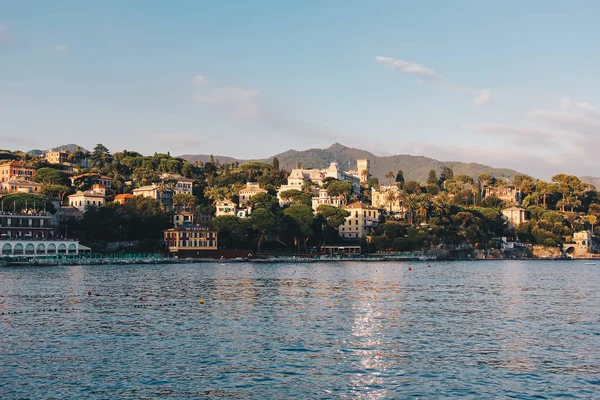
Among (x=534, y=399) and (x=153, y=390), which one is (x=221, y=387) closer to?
(x=153, y=390)

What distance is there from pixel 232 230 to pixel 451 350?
132027 millimetres

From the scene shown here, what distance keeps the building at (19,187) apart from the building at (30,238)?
41309 mm

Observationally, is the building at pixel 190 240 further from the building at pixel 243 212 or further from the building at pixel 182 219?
the building at pixel 243 212

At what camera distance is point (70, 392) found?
91.1 feet

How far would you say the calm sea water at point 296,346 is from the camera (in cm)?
2897

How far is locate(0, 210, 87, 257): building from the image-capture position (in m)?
141

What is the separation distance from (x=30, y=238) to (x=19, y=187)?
50.2m

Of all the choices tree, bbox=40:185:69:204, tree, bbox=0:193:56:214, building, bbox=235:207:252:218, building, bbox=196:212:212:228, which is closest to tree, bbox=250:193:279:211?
building, bbox=235:207:252:218

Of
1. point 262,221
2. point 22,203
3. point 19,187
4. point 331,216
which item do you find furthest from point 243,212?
point 19,187

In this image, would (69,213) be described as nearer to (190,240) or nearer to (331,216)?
(190,240)

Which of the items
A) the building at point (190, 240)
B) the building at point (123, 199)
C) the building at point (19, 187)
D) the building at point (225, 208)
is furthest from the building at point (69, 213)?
the building at point (225, 208)

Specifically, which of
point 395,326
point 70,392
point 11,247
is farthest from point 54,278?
point 70,392

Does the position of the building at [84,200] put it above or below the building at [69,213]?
above

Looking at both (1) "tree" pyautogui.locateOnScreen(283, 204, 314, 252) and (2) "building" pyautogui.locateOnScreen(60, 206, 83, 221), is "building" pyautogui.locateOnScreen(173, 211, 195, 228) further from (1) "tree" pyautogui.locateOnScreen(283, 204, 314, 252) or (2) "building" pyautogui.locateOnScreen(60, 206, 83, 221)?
(1) "tree" pyautogui.locateOnScreen(283, 204, 314, 252)
